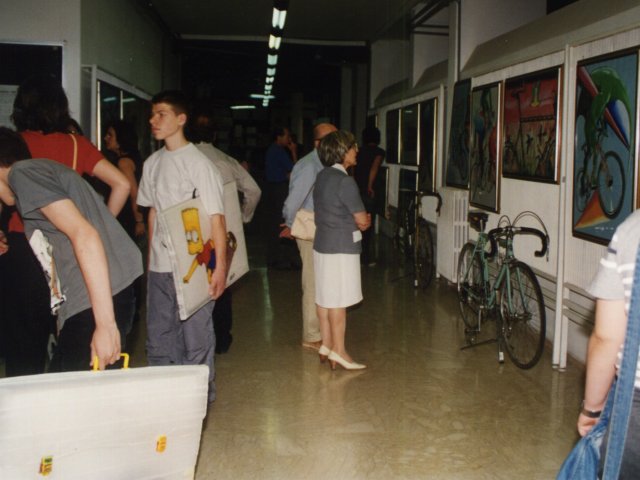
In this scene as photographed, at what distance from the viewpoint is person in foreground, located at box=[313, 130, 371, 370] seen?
484 centimetres

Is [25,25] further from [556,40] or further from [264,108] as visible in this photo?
[264,108]

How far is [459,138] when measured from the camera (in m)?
7.82

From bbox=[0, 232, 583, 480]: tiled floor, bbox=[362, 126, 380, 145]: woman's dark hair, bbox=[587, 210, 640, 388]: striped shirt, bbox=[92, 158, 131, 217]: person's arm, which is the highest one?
bbox=[362, 126, 380, 145]: woman's dark hair

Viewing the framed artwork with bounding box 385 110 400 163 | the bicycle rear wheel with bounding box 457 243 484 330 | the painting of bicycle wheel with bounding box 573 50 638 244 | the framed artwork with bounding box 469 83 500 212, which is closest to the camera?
the painting of bicycle wheel with bounding box 573 50 638 244

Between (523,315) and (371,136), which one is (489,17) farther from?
(523,315)

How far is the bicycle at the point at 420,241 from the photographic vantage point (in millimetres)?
7926

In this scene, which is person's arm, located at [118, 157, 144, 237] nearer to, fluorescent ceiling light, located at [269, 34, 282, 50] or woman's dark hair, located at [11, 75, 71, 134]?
woman's dark hair, located at [11, 75, 71, 134]

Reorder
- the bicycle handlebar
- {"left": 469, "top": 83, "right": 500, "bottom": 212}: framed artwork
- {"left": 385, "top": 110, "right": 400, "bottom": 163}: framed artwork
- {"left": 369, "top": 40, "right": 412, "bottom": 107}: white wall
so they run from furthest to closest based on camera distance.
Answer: {"left": 369, "top": 40, "right": 412, "bottom": 107}: white wall, {"left": 385, "top": 110, "right": 400, "bottom": 163}: framed artwork, {"left": 469, "top": 83, "right": 500, "bottom": 212}: framed artwork, the bicycle handlebar

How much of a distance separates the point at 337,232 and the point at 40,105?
2072mm

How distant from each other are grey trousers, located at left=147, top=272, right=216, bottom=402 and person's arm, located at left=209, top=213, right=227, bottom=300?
16 cm

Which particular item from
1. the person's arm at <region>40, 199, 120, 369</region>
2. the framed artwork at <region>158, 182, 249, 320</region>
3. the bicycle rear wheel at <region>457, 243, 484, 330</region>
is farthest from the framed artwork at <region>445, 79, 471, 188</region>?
the person's arm at <region>40, 199, 120, 369</region>

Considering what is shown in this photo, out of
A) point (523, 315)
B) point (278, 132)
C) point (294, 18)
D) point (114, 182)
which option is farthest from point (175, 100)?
point (294, 18)

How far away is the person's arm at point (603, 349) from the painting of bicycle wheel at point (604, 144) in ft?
8.30

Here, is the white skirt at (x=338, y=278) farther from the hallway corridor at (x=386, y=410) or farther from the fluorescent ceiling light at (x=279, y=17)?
the fluorescent ceiling light at (x=279, y=17)
